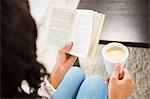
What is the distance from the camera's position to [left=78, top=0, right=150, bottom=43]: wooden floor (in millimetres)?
1070

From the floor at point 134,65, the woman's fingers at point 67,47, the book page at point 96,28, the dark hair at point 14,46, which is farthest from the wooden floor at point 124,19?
the dark hair at point 14,46

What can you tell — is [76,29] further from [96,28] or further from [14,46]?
[14,46]

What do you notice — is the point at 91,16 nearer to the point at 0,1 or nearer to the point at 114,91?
the point at 114,91

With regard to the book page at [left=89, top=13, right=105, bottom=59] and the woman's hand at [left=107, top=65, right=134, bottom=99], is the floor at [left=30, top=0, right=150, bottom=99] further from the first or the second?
the woman's hand at [left=107, top=65, right=134, bottom=99]

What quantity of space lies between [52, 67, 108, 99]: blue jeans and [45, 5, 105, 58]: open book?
9 cm

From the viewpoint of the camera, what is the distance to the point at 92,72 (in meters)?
1.49

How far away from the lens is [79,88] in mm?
1133

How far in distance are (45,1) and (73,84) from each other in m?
0.41

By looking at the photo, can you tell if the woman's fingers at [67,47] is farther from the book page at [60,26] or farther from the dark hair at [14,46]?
the dark hair at [14,46]

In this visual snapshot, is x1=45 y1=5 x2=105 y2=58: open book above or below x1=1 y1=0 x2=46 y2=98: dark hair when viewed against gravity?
below

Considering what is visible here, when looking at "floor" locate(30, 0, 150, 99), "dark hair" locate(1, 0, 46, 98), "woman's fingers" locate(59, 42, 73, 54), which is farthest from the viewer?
"floor" locate(30, 0, 150, 99)

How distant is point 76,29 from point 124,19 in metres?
0.19

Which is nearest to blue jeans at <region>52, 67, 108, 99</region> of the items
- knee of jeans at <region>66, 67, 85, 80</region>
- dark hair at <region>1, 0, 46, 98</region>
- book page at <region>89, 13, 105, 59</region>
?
knee of jeans at <region>66, 67, 85, 80</region>

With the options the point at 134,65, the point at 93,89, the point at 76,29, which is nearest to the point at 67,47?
the point at 76,29
